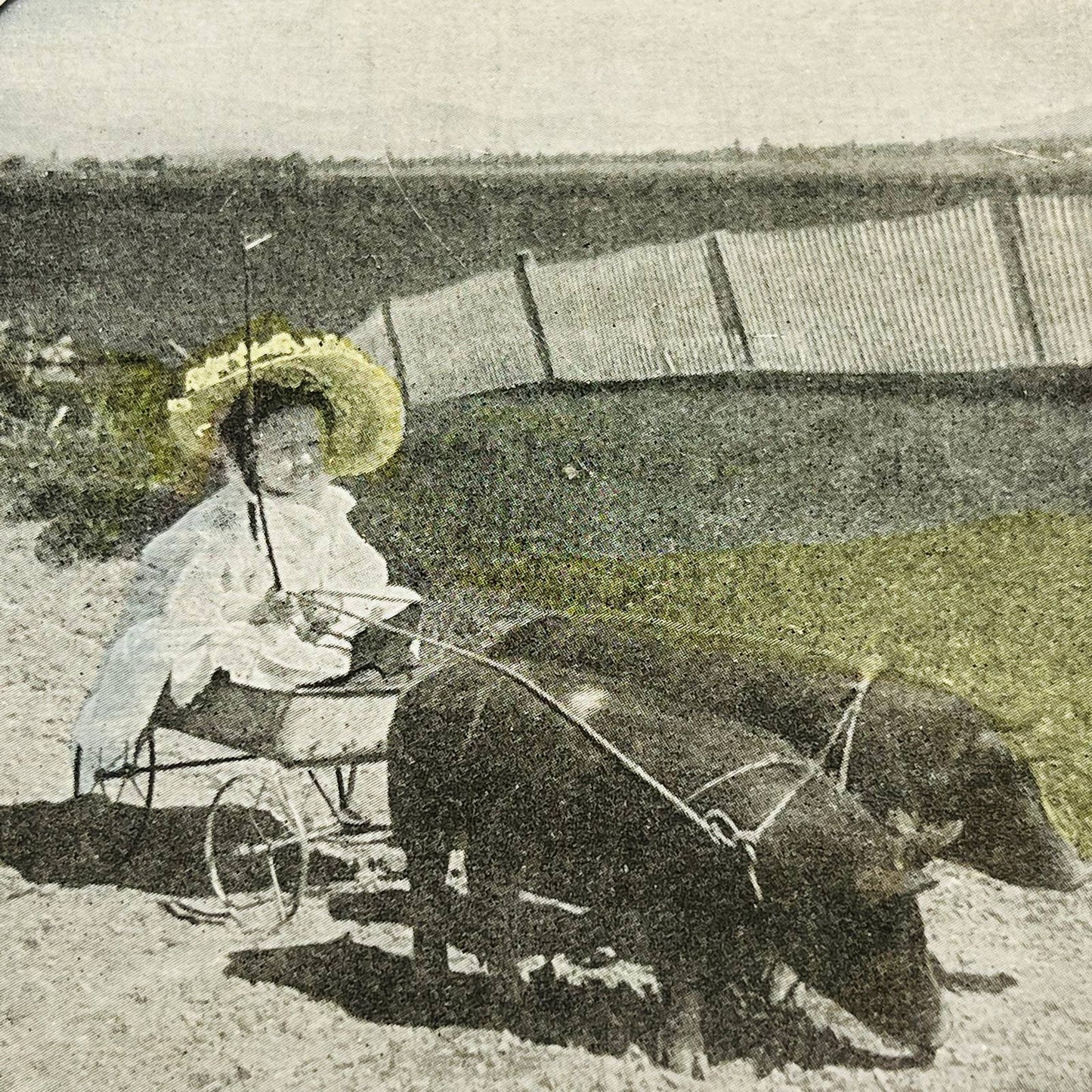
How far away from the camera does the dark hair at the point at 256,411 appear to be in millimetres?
2057

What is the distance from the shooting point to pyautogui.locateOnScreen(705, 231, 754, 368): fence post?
212 centimetres

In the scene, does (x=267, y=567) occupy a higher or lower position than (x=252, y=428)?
lower

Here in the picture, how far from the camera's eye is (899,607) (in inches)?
82.1

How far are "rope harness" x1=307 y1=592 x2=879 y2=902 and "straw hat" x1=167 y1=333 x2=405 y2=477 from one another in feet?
1.12

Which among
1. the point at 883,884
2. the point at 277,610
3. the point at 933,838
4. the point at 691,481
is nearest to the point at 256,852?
the point at 277,610

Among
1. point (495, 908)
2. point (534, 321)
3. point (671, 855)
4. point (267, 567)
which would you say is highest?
point (534, 321)

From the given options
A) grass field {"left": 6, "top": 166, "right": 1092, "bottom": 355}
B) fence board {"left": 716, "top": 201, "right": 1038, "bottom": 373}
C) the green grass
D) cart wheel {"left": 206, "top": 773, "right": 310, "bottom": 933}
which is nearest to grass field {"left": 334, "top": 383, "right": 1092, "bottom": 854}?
the green grass

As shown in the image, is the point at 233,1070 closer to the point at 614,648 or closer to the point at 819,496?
the point at 614,648

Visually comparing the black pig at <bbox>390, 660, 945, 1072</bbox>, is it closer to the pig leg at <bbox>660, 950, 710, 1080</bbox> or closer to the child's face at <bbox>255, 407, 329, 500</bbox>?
the pig leg at <bbox>660, 950, 710, 1080</bbox>

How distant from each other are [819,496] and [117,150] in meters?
1.80

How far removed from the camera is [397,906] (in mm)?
2043

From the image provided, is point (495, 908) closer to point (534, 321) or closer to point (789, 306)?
point (534, 321)

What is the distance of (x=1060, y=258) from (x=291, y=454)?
182 centimetres

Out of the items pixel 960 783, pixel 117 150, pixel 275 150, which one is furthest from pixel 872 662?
pixel 117 150
